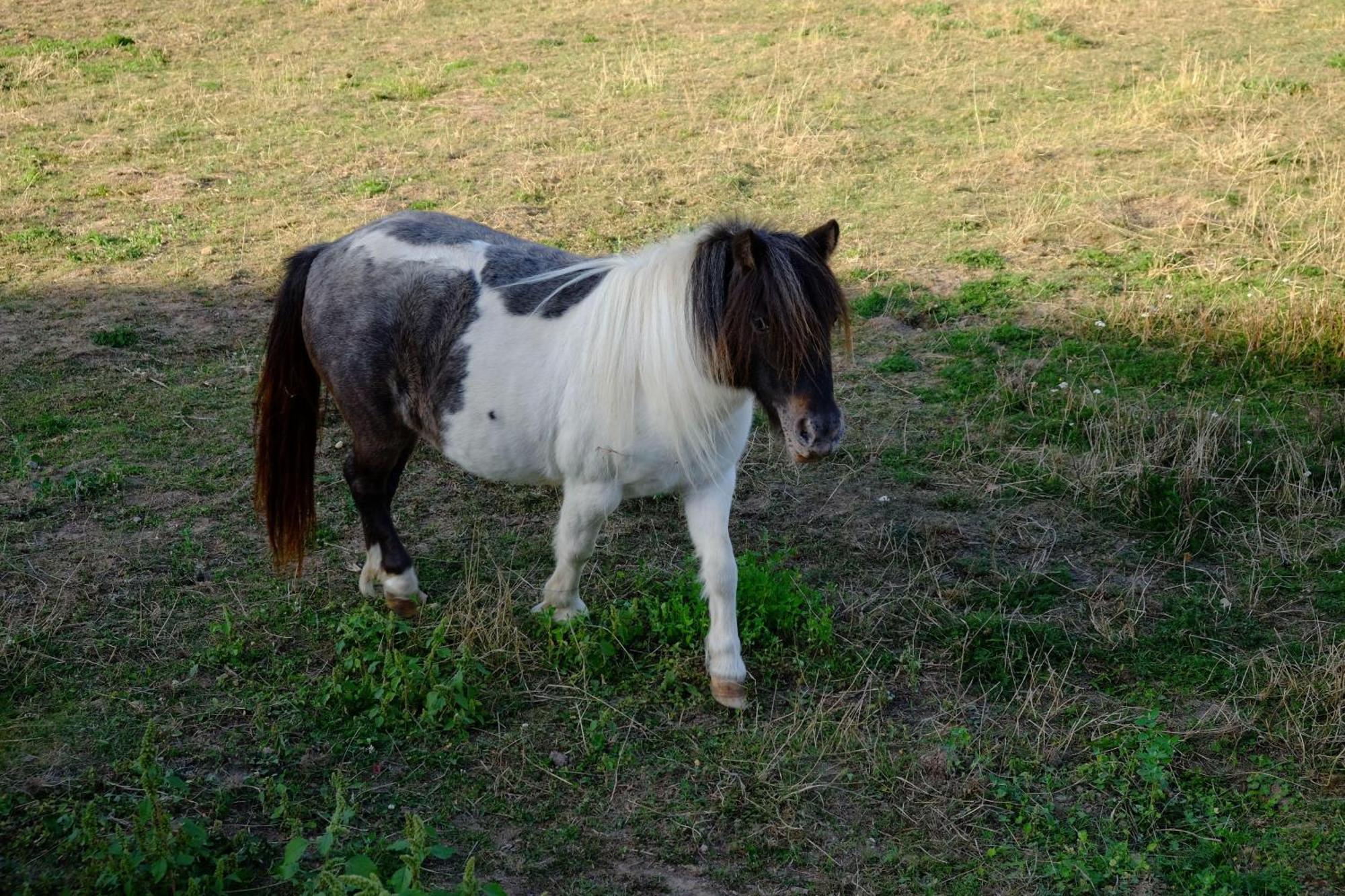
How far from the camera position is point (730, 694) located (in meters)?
4.03

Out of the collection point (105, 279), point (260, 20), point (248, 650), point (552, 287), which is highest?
point (260, 20)

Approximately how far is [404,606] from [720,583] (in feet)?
4.36

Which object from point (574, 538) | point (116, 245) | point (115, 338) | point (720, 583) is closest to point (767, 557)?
point (720, 583)

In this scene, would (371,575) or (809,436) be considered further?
(371,575)

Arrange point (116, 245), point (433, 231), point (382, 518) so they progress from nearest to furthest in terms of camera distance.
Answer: point (433, 231) < point (382, 518) < point (116, 245)

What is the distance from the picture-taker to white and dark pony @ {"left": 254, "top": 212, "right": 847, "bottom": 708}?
12.1 feet

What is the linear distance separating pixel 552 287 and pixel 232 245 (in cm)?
480

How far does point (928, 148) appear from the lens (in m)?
9.84

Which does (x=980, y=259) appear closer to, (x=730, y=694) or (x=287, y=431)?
(x=730, y=694)

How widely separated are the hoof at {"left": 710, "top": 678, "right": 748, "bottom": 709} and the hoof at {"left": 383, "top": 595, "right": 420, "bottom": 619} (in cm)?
128

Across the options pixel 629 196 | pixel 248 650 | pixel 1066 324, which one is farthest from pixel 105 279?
pixel 1066 324

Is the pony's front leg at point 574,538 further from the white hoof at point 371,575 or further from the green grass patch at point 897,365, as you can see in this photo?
the green grass patch at point 897,365

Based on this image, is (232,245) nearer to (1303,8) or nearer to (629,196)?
(629,196)

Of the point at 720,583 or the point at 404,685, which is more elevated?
the point at 720,583
